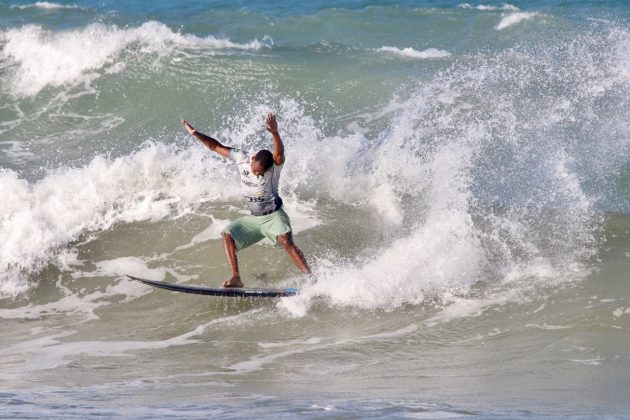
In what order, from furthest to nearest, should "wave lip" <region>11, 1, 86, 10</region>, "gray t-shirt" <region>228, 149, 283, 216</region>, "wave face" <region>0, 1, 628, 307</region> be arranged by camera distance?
"wave lip" <region>11, 1, 86, 10</region> < "wave face" <region>0, 1, 628, 307</region> < "gray t-shirt" <region>228, 149, 283, 216</region>

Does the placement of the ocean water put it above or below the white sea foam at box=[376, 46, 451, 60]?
below

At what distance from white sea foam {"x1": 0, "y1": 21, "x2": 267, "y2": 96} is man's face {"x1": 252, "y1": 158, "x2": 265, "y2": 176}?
351 inches

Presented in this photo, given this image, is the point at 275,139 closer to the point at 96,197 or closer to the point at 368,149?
the point at 96,197

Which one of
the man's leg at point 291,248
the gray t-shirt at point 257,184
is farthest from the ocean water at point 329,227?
the gray t-shirt at point 257,184

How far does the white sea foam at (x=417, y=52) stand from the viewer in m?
16.8

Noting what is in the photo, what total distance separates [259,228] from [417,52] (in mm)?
9799

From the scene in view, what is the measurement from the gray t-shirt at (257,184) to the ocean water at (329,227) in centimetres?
86

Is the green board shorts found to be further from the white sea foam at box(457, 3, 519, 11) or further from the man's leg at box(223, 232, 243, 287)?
the white sea foam at box(457, 3, 519, 11)

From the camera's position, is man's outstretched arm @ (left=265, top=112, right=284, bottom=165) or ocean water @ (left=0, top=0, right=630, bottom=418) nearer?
ocean water @ (left=0, top=0, right=630, bottom=418)

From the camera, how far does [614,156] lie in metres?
11.6

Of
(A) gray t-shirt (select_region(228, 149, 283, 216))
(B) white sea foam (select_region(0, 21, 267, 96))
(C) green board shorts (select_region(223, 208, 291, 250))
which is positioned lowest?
(C) green board shorts (select_region(223, 208, 291, 250))

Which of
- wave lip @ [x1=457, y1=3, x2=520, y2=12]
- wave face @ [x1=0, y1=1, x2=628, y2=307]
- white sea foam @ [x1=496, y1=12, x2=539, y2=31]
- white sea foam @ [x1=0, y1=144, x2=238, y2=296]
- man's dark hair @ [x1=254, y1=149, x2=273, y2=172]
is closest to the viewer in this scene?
man's dark hair @ [x1=254, y1=149, x2=273, y2=172]

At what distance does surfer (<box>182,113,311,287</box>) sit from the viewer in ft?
25.9

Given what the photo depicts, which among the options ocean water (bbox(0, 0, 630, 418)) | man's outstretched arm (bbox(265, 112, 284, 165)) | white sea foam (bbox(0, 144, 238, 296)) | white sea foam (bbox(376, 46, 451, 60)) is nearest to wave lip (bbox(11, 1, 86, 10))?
ocean water (bbox(0, 0, 630, 418))
